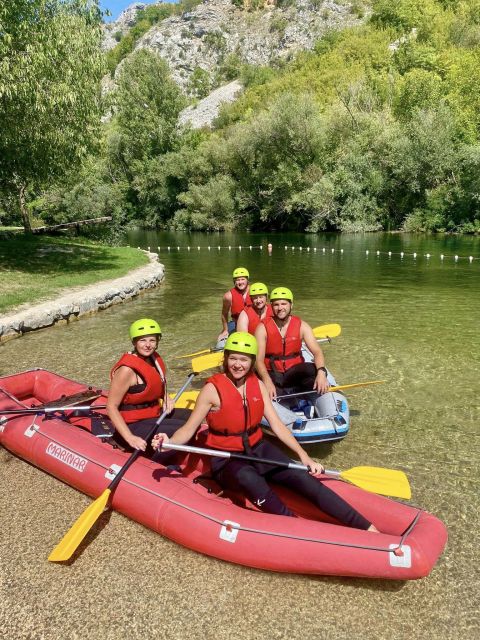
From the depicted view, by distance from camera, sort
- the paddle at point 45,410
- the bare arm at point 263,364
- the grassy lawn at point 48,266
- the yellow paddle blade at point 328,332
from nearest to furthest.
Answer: the paddle at point 45,410
the bare arm at point 263,364
the yellow paddle blade at point 328,332
the grassy lawn at point 48,266

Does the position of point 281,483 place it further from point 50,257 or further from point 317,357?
point 50,257

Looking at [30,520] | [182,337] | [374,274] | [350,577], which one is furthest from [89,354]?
[374,274]

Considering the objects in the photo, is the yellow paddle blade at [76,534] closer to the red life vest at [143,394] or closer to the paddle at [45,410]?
the red life vest at [143,394]

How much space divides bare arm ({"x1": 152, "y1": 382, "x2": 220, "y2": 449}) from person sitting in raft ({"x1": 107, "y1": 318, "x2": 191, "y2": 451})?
379mm

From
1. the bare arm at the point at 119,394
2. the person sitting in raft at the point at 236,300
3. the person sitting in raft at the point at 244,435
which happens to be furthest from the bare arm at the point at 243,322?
the person sitting in raft at the point at 244,435

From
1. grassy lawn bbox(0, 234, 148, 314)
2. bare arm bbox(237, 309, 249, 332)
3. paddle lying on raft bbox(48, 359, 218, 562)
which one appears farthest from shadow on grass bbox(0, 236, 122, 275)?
paddle lying on raft bbox(48, 359, 218, 562)

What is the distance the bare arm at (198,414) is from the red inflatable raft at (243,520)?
32 centimetres

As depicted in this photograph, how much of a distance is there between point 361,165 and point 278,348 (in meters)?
35.4

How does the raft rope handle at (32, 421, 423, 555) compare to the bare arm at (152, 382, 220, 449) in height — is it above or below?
below

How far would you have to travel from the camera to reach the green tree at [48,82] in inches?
504

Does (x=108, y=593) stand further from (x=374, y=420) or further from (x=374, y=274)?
(x=374, y=274)

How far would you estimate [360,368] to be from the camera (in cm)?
853

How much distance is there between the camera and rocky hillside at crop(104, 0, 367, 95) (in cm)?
10150

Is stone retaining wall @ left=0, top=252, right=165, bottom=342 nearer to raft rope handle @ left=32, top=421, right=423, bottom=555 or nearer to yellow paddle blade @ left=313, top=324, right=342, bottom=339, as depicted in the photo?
yellow paddle blade @ left=313, top=324, right=342, bottom=339
